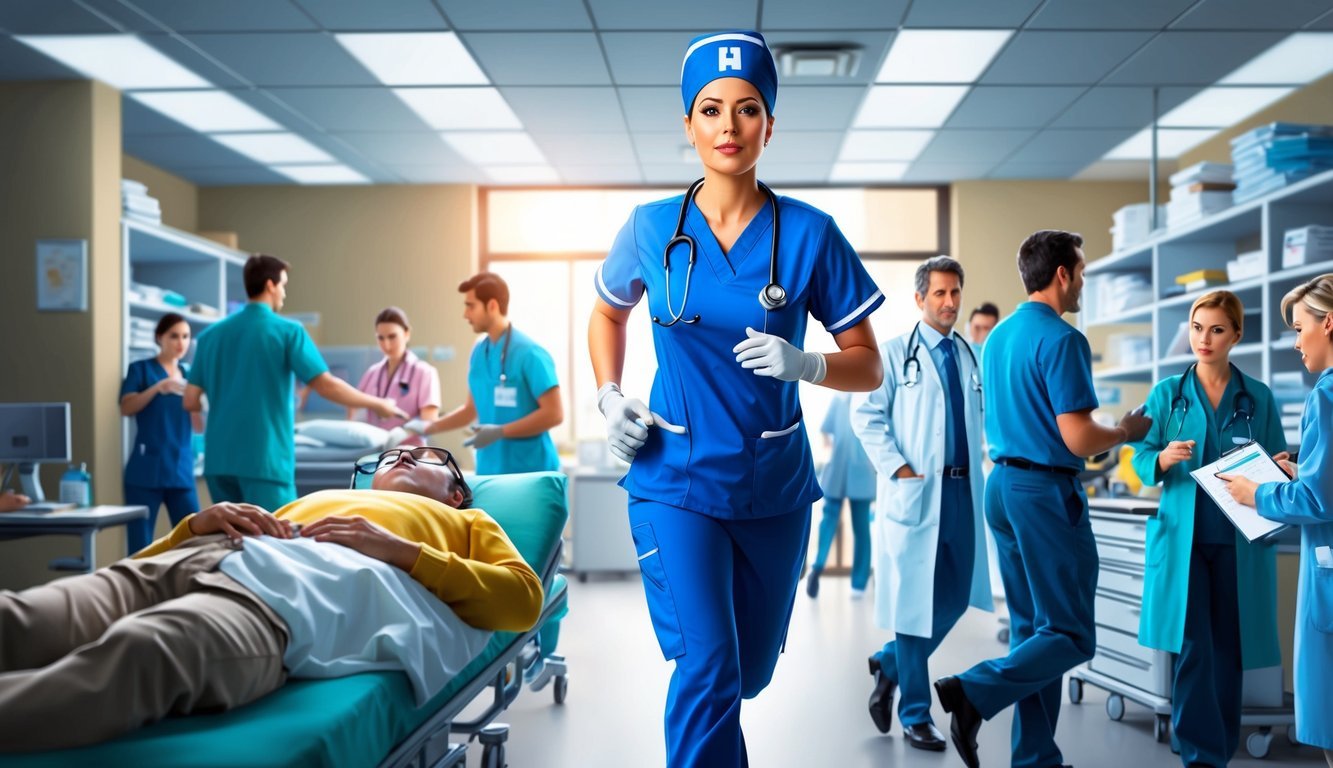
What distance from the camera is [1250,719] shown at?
115 inches

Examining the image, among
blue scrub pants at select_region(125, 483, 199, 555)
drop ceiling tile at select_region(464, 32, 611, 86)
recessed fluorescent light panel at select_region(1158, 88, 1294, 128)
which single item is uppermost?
drop ceiling tile at select_region(464, 32, 611, 86)

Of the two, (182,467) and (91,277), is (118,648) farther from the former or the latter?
(91,277)

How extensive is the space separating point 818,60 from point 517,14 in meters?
1.42

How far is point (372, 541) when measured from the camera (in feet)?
6.28

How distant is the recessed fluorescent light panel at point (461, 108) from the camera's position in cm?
536

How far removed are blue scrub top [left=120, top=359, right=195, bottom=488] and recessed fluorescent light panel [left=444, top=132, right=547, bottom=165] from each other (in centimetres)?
226

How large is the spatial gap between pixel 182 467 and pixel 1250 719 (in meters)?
4.47

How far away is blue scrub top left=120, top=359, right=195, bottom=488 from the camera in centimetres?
490

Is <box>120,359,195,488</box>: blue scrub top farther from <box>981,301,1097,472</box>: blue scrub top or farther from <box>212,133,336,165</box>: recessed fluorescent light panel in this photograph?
<box>981,301,1097,472</box>: blue scrub top

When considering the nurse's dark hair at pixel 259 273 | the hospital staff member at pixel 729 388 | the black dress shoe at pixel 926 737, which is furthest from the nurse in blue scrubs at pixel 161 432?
the hospital staff member at pixel 729 388

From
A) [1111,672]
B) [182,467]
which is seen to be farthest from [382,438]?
[1111,672]

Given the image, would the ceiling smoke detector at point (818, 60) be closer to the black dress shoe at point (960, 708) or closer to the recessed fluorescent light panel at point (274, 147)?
the recessed fluorescent light panel at point (274, 147)

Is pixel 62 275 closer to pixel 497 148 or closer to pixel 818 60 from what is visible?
pixel 497 148

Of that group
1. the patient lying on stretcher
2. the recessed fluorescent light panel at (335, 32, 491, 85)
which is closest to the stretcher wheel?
the patient lying on stretcher
